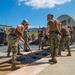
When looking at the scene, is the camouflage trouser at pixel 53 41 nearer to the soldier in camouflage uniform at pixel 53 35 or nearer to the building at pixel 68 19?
the soldier in camouflage uniform at pixel 53 35

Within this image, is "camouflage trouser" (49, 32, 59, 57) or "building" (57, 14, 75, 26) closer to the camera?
"camouflage trouser" (49, 32, 59, 57)

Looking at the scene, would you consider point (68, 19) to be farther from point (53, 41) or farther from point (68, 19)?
point (53, 41)

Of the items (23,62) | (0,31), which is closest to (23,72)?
(23,62)

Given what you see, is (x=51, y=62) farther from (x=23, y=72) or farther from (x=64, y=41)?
(x=64, y=41)

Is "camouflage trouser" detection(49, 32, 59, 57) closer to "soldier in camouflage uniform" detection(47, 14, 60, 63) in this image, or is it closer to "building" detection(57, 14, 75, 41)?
"soldier in camouflage uniform" detection(47, 14, 60, 63)

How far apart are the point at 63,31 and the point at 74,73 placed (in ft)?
19.3

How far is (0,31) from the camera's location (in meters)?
26.1

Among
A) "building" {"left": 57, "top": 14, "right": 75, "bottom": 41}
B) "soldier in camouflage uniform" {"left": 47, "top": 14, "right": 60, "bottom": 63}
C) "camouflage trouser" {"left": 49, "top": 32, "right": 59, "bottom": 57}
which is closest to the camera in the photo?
"soldier in camouflage uniform" {"left": 47, "top": 14, "right": 60, "bottom": 63}

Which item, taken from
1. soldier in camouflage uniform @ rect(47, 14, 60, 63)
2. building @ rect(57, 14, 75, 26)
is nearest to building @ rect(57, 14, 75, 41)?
building @ rect(57, 14, 75, 26)

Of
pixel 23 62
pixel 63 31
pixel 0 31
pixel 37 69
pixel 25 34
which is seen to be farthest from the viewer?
pixel 0 31

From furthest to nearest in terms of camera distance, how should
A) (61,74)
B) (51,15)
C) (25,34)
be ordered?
(25,34)
(51,15)
(61,74)

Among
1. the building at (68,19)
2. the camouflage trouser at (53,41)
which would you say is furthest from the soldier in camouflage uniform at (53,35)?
the building at (68,19)

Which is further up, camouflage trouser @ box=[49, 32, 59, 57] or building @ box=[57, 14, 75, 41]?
building @ box=[57, 14, 75, 41]

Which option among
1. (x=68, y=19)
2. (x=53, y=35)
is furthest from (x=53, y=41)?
(x=68, y=19)
